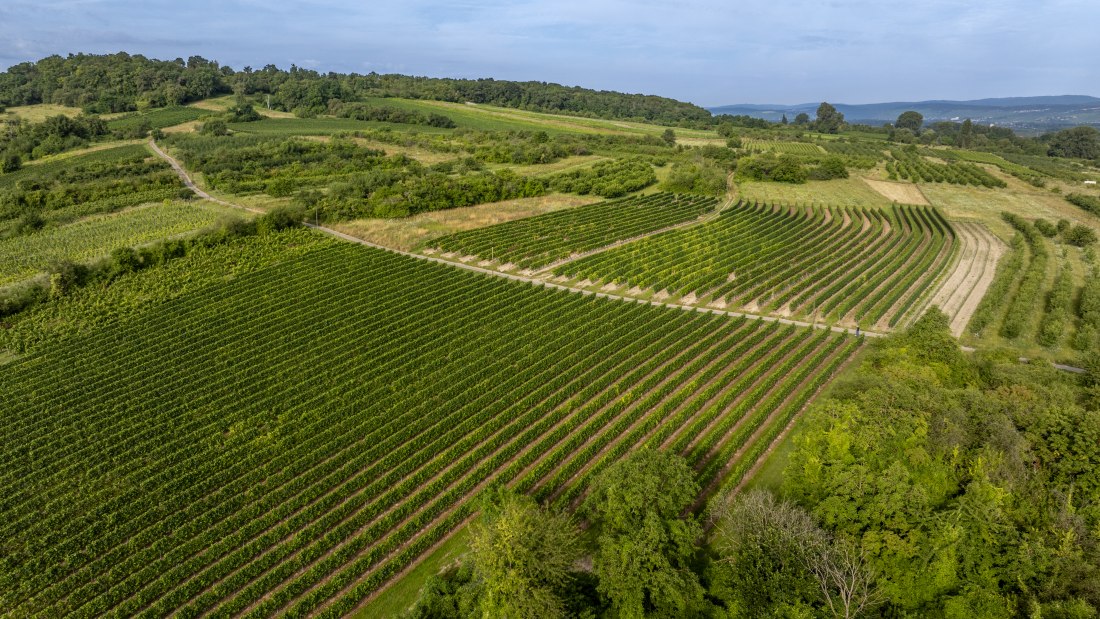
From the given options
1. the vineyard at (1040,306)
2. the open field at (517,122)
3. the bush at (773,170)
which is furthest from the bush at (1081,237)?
the open field at (517,122)

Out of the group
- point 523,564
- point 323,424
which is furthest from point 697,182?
point 523,564

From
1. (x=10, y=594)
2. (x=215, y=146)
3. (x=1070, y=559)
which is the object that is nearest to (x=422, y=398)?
(x=10, y=594)

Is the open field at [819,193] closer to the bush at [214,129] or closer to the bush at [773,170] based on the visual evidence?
the bush at [773,170]

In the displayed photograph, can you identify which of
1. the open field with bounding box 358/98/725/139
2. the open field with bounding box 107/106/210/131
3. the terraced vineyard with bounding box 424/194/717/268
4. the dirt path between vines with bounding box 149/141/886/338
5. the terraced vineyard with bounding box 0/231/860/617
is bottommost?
the terraced vineyard with bounding box 0/231/860/617

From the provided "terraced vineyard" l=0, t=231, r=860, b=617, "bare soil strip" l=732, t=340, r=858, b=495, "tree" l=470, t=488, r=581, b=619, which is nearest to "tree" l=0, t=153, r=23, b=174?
"terraced vineyard" l=0, t=231, r=860, b=617

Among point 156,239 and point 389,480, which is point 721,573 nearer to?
point 389,480

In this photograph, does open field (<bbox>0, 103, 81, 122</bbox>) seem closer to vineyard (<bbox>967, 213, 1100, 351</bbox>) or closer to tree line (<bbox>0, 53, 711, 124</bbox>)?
tree line (<bbox>0, 53, 711, 124</bbox>)
